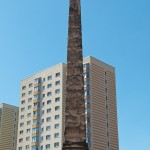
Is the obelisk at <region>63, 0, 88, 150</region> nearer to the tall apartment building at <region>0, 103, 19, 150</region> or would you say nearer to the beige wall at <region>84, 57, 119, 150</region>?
the beige wall at <region>84, 57, 119, 150</region>

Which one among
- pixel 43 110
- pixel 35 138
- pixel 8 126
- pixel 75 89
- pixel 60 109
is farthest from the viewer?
pixel 8 126

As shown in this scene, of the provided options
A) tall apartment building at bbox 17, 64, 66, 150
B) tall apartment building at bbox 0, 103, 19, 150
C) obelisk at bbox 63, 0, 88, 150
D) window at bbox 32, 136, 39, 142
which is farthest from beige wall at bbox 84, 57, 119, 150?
obelisk at bbox 63, 0, 88, 150

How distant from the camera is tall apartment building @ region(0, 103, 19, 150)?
103 m

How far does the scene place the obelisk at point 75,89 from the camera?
854 inches

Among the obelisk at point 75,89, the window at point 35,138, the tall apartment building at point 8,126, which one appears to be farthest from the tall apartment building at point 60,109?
the obelisk at point 75,89

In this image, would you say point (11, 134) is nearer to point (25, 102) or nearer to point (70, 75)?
point (25, 102)

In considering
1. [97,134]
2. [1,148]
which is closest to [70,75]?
[97,134]

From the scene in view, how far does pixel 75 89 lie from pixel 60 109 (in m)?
55.0

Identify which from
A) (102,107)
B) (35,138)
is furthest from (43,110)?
(102,107)

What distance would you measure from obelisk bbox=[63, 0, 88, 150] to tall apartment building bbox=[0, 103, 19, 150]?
8334 cm

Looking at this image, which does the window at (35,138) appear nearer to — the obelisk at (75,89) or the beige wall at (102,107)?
the beige wall at (102,107)

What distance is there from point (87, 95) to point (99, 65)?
29.2 ft

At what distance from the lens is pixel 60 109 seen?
7731 centimetres

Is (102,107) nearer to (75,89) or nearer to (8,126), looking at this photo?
(8,126)
